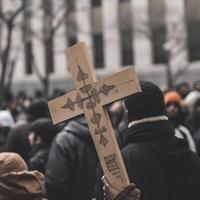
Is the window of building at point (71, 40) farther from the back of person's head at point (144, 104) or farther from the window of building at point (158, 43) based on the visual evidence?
the back of person's head at point (144, 104)

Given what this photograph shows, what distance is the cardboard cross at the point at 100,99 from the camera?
3.06m

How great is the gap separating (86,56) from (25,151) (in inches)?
143

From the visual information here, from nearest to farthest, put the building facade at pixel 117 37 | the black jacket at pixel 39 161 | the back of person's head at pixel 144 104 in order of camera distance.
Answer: the back of person's head at pixel 144 104 → the black jacket at pixel 39 161 → the building facade at pixel 117 37

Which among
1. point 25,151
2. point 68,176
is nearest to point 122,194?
point 68,176

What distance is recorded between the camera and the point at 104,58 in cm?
3978

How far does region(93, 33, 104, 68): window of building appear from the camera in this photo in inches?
1575

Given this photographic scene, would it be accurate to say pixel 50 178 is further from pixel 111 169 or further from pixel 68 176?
pixel 111 169

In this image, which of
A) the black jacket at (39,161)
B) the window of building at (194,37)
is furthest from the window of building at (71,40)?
the black jacket at (39,161)

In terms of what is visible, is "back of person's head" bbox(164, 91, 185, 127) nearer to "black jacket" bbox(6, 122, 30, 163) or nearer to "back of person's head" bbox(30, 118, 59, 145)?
"back of person's head" bbox(30, 118, 59, 145)

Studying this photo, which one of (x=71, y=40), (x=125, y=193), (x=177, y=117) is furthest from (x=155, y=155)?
(x=71, y=40)

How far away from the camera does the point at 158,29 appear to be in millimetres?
34719

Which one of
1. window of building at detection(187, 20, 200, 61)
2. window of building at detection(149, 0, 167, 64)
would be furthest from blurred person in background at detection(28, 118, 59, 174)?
window of building at detection(187, 20, 200, 61)

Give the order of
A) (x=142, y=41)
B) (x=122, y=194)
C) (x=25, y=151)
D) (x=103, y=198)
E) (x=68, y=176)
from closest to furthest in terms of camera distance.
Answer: (x=122, y=194)
(x=103, y=198)
(x=68, y=176)
(x=25, y=151)
(x=142, y=41)

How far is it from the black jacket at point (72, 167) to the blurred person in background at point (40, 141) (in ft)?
1.86
